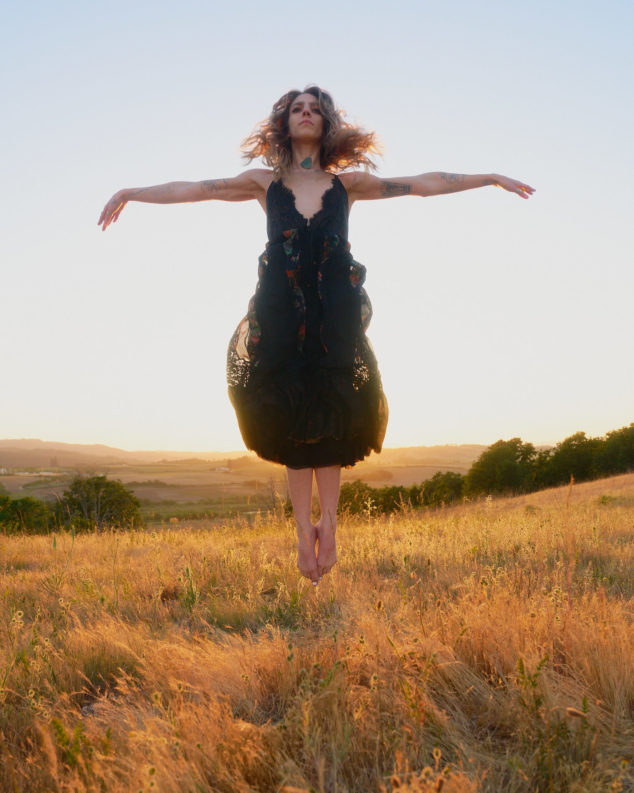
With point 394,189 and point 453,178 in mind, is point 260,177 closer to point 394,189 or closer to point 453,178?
point 394,189

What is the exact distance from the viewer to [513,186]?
13.5 ft

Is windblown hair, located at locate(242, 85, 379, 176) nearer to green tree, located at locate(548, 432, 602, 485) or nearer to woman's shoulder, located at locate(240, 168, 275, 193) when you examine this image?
woman's shoulder, located at locate(240, 168, 275, 193)

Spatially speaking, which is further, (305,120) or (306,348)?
(305,120)

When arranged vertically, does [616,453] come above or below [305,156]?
below

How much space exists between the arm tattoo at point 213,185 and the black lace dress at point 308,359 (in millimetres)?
619

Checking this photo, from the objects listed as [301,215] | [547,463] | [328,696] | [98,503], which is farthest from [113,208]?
[547,463]

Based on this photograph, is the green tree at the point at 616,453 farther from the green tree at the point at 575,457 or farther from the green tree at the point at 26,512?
the green tree at the point at 26,512

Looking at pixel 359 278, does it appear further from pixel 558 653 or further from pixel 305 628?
pixel 558 653

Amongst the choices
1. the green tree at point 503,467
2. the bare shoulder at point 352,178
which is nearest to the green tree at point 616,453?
the green tree at point 503,467

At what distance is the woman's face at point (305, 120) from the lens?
4.04 metres

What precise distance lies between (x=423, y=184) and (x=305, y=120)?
851mm

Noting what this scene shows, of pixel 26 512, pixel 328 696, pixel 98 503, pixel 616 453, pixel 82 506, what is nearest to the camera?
pixel 328 696

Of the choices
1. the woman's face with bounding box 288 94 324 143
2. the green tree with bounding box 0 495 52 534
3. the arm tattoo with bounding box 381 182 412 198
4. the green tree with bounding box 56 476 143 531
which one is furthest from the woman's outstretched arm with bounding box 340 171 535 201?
the green tree with bounding box 56 476 143 531

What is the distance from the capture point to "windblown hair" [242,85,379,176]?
161 inches
